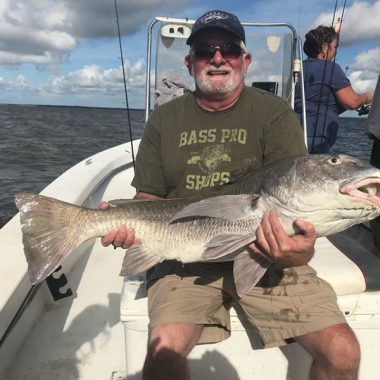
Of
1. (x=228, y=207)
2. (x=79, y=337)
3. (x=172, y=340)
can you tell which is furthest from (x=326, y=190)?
(x=79, y=337)

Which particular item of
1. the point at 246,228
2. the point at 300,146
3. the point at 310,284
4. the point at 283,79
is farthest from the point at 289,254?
the point at 283,79

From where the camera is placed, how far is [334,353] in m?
2.43

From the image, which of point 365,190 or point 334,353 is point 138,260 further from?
point 365,190

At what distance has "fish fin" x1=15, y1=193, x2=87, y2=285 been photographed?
270 centimetres

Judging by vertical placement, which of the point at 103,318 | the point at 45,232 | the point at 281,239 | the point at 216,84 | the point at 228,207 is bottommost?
the point at 103,318

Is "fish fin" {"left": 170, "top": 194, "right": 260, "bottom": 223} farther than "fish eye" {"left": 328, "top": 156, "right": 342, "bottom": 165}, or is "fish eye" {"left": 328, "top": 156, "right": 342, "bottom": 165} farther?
"fish fin" {"left": 170, "top": 194, "right": 260, "bottom": 223}

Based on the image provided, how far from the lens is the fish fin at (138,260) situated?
277 cm

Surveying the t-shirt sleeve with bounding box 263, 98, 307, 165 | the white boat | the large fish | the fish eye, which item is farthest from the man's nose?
the white boat

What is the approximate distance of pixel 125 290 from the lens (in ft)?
9.64

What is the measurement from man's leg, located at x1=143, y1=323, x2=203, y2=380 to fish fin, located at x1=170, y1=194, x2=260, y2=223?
0.71 meters

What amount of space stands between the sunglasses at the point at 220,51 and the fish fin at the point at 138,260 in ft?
4.70

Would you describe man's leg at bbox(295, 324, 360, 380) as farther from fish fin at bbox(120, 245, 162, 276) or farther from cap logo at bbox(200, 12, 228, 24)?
cap logo at bbox(200, 12, 228, 24)

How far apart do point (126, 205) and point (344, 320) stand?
1485 millimetres

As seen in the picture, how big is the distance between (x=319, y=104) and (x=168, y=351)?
161 inches
